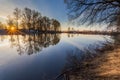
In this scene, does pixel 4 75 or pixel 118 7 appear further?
pixel 118 7

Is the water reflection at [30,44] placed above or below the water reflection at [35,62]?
below

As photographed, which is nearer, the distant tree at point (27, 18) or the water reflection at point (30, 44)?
the water reflection at point (30, 44)

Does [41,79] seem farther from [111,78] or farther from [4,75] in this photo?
[111,78]

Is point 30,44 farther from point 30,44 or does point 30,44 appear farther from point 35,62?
point 35,62

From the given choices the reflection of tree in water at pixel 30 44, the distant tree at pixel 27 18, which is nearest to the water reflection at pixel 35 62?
the reflection of tree in water at pixel 30 44

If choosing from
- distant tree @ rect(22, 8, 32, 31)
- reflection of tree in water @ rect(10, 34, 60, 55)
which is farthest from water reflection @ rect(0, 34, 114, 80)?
distant tree @ rect(22, 8, 32, 31)

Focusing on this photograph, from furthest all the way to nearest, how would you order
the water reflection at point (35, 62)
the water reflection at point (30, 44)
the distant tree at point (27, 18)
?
the distant tree at point (27, 18) → the water reflection at point (30, 44) → the water reflection at point (35, 62)

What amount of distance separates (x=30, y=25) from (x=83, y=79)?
85.0m

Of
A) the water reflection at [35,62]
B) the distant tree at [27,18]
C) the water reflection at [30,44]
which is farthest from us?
the distant tree at [27,18]

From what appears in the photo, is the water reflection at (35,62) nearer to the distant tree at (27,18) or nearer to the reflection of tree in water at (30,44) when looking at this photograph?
the reflection of tree in water at (30,44)

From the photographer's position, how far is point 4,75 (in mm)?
14055

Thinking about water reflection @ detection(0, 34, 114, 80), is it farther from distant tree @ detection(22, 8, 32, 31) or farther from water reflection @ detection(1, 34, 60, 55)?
distant tree @ detection(22, 8, 32, 31)

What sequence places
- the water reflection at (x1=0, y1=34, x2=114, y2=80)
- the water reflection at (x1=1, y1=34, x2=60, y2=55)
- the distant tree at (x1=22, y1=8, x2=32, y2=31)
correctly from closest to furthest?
the water reflection at (x1=0, y1=34, x2=114, y2=80), the water reflection at (x1=1, y1=34, x2=60, y2=55), the distant tree at (x1=22, y1=8, x2=32, y2=31)

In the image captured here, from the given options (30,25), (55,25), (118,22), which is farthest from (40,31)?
(118,22)
